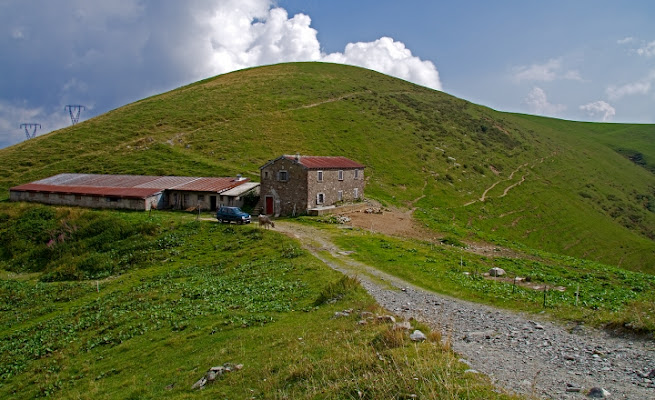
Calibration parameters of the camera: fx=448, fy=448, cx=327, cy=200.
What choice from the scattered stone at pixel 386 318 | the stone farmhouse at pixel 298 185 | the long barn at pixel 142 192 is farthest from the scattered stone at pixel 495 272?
the long barn at pixel 142 192

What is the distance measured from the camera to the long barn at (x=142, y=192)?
5181 centimetres

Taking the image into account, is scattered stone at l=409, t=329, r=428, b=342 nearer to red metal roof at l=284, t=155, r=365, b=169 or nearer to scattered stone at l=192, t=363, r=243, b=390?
scattered stone at l=192, t=363, r=243, b=390

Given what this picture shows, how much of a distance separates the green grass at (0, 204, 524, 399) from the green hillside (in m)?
26.9

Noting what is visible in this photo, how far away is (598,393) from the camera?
1010cm

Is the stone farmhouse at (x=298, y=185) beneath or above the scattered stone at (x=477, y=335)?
above

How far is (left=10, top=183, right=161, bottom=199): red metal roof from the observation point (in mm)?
52562

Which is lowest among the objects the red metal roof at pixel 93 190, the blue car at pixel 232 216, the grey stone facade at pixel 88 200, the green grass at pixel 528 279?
the green grass at pixel 528 279

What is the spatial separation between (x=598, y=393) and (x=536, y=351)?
3.34 meters

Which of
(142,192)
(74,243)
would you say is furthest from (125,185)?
(74,243)

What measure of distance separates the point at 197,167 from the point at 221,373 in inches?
2328

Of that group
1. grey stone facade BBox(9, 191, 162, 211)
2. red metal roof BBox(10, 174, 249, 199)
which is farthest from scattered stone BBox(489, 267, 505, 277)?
grey stone facade BBox(9, 191, 162, 211)

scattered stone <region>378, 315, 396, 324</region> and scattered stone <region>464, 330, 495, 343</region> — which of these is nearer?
scattered stone <region>464, 330, 495, 343</region>

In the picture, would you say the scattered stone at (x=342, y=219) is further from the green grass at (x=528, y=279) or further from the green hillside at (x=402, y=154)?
the green hillside at (x=402, y=154)

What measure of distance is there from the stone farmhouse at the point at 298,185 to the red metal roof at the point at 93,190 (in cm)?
1433
